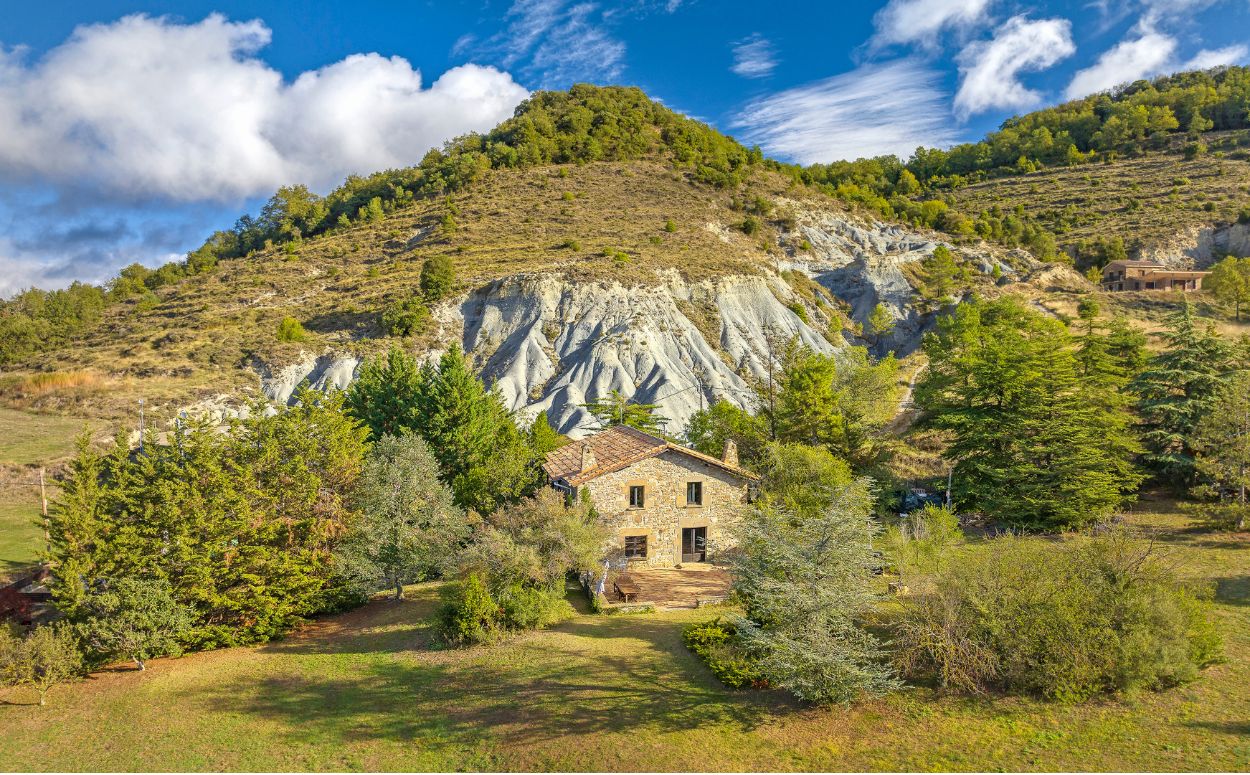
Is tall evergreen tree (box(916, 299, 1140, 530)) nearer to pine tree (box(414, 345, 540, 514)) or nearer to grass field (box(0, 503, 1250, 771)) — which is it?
grass field (box(0, 503, 1250, 771))

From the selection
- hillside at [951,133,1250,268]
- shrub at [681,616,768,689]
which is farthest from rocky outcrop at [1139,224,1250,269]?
shrub at [681,616,768,689]

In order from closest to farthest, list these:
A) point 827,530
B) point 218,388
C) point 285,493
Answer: point 827,530
point 285,493
point 218,388

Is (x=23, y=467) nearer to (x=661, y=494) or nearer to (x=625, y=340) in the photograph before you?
(x=661, y=494)

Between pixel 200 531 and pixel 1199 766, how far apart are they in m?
26.2

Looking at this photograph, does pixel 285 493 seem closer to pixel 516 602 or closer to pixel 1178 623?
pixel 516 602

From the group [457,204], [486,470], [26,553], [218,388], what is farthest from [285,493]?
[457,204]

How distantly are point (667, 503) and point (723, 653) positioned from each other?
431 inches

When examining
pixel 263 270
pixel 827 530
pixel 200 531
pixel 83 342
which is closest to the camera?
pixel 827 530

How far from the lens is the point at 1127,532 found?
674 inches

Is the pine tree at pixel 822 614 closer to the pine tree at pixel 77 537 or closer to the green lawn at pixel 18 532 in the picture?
the pine tree at pixel 77 537

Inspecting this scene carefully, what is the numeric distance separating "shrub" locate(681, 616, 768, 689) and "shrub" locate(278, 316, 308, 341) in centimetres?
5407

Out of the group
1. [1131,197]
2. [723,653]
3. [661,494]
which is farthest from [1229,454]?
[1131,197]

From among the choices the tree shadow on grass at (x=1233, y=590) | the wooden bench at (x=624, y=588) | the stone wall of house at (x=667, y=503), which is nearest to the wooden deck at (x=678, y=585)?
the wooden bench at (x=624, y=588)

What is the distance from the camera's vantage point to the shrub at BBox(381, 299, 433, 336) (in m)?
60.2
